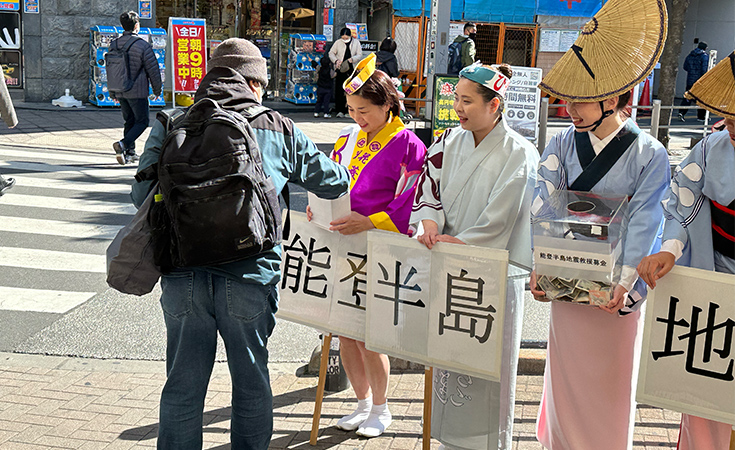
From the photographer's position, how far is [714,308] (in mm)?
2936

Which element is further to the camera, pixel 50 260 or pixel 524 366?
pixel 50 260

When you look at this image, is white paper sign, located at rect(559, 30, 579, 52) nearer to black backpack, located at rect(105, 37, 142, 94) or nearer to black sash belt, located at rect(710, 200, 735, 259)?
black backpack, located at rect(105, 37, 142, 94)

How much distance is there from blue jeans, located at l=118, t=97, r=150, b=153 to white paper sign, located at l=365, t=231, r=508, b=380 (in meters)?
8.49

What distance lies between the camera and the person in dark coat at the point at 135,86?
36.4 feet

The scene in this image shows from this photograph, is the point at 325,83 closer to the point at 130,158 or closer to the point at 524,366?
the point at 130,158

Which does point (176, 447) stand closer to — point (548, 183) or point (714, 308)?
point (548, 183)

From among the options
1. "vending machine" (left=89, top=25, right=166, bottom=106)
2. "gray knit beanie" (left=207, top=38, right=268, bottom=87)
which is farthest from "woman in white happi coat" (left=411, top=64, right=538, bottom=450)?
"vending machine" (left=89, top=25, right=166, bottom=106)

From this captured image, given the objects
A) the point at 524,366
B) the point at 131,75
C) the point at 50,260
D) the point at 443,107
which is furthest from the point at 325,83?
the point at 524,366

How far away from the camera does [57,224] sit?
8086 mm

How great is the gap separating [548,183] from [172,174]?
161 centimetres

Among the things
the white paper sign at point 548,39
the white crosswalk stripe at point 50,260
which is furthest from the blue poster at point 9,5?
the white paper sign at point 548,39

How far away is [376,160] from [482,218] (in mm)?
764

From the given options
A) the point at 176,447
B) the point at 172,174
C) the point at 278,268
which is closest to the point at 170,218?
the point at 172,174

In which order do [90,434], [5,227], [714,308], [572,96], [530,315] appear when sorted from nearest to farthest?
[714,308]
[572,96]
[90,434]
[530,315]
[5,227]
